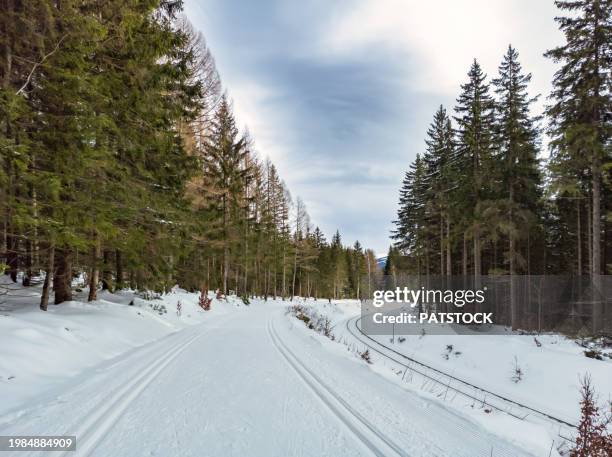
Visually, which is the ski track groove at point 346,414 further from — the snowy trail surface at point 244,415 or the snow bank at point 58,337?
the snow bank at point 58,337

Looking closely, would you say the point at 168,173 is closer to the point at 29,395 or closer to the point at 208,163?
the point at 29,395

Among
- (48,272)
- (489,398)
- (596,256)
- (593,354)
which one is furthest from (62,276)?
(596,256)

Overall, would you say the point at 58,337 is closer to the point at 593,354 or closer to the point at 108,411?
the point at 108,411

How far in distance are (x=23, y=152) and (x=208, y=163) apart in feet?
69.9

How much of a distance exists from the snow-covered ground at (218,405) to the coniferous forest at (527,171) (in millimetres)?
14374

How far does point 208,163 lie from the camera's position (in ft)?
88.5

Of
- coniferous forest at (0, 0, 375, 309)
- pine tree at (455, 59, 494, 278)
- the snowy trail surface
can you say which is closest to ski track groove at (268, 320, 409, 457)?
the snowy trail surface

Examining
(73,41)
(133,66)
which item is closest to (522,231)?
(133,66)

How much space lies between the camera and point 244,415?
14.9ft

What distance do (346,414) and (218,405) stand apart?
1716 mm

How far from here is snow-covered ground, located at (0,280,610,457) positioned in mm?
3760

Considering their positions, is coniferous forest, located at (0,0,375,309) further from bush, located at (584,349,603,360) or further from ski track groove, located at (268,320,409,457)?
bush, located at (584,349,603,360)

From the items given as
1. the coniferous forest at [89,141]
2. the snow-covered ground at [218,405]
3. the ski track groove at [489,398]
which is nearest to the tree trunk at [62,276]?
the coniferous forest at [89,141]

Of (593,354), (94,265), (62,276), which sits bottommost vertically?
(593,354)
